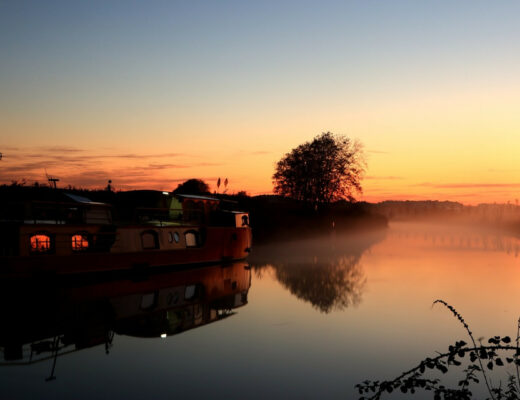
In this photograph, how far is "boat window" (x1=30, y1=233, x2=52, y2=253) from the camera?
2648 cm

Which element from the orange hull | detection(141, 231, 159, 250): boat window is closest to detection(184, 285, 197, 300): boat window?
the orange hull

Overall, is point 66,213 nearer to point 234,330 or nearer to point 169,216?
point 169,216

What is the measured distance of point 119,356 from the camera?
13320 mm

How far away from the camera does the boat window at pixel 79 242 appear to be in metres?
28.5

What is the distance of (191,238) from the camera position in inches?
1417

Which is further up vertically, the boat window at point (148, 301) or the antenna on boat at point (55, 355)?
the antenna on boat at point (55, 355)

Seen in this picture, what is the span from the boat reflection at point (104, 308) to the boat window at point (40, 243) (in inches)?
73.8

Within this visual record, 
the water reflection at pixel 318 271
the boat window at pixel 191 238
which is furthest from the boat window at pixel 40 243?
the water reflection at pixel 318 271

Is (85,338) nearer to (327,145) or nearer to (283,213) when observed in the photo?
(283,213)

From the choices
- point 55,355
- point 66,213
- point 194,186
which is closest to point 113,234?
point 66,213

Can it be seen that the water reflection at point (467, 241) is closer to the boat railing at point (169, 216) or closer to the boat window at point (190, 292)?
the boat railing at point (169, 216)

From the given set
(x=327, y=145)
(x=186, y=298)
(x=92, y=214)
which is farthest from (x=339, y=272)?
A: (x=327, y=145)

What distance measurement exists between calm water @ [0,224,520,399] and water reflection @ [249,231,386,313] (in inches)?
7.9

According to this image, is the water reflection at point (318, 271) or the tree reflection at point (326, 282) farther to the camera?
the water reflection at point (318, 271)
